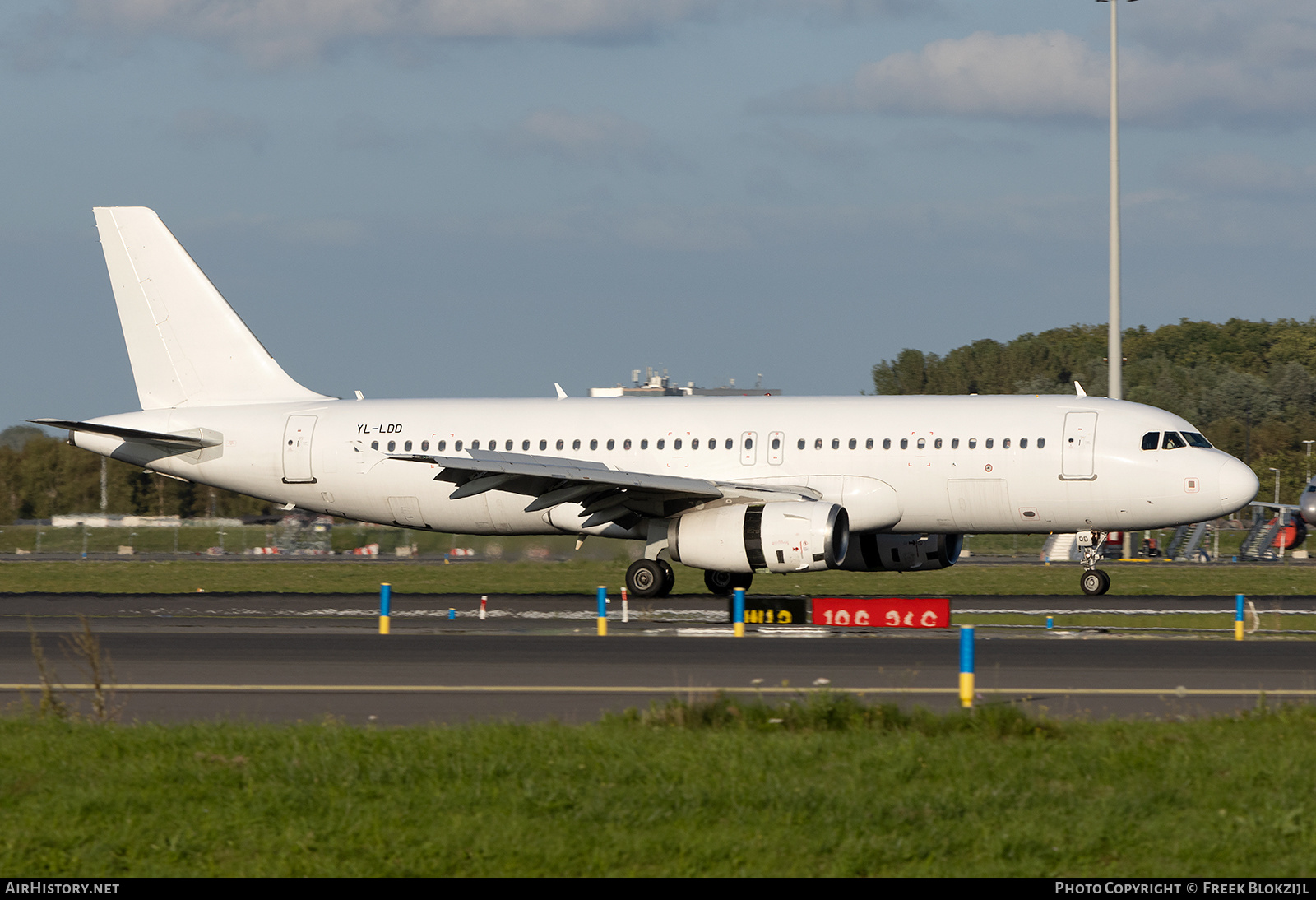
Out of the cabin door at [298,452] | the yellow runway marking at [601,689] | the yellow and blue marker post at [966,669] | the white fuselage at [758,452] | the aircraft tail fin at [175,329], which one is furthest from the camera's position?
the aircraft tail fin at [175,329]

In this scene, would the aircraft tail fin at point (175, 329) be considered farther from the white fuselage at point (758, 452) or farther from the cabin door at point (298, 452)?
the cabin door at point (298, 452)

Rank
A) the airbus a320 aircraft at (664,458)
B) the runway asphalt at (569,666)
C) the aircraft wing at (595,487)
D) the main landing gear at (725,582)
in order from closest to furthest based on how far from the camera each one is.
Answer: the runway asphalt at (569,666) → the aircraft wing at (595,487) → the airbus a320 aircraft at (664,458) → the main landing gear at (725,582)

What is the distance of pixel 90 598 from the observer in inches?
1243

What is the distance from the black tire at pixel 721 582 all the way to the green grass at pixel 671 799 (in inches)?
773

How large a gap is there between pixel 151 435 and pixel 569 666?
60.3ft

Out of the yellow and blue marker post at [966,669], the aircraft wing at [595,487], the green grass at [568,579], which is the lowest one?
the green grass at [568,579]

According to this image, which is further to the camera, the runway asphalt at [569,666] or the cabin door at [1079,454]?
the cabin door at [1079,454]

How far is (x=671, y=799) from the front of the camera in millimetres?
9242

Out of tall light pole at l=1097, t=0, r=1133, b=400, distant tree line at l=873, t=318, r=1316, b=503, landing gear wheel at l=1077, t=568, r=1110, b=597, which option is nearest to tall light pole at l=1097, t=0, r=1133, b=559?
tall light pole at l=1097, t=0, r=1133, b=400

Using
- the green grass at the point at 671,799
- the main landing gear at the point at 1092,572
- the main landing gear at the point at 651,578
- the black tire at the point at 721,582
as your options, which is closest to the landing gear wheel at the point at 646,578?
the main landing gear at the point at 651,578

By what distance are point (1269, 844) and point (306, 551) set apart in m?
56.9

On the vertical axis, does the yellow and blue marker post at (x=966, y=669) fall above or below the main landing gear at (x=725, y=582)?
above

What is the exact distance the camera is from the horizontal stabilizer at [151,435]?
3206cm
